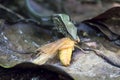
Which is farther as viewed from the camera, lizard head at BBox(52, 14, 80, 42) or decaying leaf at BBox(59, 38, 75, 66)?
lizard head at BBox(52, 14, 80, 42)

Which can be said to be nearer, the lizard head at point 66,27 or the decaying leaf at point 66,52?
the decaying leaf at point 66,52

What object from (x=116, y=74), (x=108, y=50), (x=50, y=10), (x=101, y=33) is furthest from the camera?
(x=50, y=10)

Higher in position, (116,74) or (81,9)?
(116,74)

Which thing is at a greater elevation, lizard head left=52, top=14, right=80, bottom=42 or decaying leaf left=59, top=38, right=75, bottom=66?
lizard head left=52, top=14, right=80, bottom=42

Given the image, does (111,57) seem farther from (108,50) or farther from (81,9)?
(81,9)

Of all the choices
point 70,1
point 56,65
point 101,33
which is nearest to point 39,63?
point 56,65

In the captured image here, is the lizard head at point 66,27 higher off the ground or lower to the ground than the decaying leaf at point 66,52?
higher

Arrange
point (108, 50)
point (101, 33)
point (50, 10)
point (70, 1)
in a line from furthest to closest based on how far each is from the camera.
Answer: point (70, 1) → point (50, 10) → point (101, 33) → point (108, 50)

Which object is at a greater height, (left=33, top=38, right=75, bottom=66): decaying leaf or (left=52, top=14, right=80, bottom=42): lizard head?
(left=52, top=14, right=80, bottom=42): lizard head
